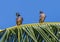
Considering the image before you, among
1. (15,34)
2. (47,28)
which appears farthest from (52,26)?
(15,34)

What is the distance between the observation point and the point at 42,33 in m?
18.3

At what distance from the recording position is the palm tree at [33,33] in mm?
18281

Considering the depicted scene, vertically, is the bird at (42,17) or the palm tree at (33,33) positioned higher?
the bird at (42,17)

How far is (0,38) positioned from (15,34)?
0.63 m

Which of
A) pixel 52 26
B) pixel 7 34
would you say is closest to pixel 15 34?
pixel 7 34

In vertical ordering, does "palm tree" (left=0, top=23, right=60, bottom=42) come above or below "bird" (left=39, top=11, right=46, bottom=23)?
below

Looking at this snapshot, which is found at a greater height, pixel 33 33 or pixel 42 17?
pixel 42 17

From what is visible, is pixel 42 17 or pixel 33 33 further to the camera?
pixel 42 17

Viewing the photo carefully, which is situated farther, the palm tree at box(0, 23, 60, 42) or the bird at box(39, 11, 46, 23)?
the bird at box(39, 11, 46, 23)

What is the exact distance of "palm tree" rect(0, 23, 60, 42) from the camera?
1828cm

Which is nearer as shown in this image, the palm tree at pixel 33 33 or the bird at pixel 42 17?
the palm tree at pixel 33 33

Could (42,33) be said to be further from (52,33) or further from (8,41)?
(8,41)

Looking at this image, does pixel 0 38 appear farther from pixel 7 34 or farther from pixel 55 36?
pixel 55 36

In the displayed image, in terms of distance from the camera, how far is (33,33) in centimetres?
1831
